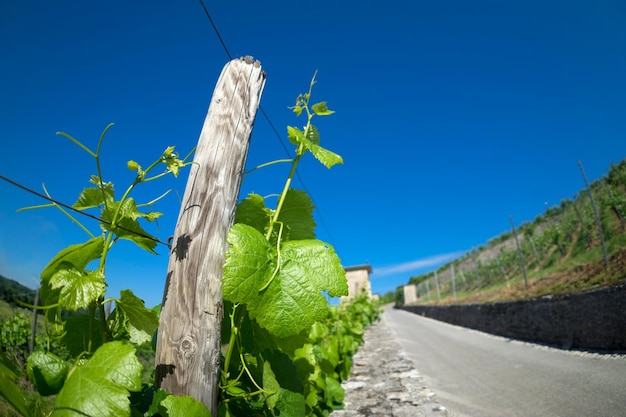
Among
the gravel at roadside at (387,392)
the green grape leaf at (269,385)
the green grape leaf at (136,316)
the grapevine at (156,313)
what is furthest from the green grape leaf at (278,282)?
the gravel at roadside at (387,392)

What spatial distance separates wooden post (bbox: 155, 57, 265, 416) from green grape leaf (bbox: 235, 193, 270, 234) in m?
0.09

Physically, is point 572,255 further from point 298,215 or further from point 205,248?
point 205,248

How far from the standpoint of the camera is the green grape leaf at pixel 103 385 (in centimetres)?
69

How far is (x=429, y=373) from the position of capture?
526cm

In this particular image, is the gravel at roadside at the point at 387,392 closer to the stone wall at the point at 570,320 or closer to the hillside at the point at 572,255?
the stone wall at the point at 570,320

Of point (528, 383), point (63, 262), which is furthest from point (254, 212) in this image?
point (528, 383)

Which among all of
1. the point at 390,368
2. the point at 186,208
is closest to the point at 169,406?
the point at 186,208

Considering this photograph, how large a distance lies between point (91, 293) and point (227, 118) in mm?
630

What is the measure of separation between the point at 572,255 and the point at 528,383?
14.5 metres

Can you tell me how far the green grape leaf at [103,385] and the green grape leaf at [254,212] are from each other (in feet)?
1.88

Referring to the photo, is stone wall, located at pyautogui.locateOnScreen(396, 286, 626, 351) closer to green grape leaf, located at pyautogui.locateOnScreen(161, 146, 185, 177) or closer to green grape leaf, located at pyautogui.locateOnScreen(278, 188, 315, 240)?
green grape leaf, located at pyautogui.locateOnScreen(278, 188, 315, 240)

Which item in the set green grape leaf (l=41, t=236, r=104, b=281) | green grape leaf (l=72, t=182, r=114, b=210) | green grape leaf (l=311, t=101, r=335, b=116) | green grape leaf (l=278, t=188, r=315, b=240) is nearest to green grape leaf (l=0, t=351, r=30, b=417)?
green grape leaf (l=41, t=236, r=104, b=281)

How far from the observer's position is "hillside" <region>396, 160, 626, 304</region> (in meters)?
8.35

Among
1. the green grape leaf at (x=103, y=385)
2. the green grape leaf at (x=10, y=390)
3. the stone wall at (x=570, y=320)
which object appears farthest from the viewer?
the stone wall at (x=570, y=320)
